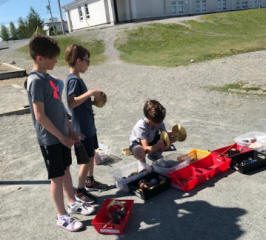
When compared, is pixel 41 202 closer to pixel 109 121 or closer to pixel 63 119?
pixel 63 119

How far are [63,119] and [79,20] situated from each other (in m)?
43.8

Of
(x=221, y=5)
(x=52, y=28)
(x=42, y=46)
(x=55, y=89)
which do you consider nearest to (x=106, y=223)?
(x=55, y=89)

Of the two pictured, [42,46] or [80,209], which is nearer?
[42,46]

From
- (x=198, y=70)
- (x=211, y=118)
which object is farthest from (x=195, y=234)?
(x=198, y=70)

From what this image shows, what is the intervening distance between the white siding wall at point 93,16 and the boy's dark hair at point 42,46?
37.2 metres

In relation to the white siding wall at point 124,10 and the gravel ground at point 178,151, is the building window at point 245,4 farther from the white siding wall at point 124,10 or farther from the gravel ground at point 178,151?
the gravel ground at point 178,151

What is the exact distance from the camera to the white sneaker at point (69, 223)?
4.11 metres

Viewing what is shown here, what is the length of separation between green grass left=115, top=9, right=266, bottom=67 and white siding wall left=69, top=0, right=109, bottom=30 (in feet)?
39.9

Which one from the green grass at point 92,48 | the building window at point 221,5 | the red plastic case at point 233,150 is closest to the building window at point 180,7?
the building window at point 221,5

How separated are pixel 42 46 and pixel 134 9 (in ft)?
118

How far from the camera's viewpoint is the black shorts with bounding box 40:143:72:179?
151 inches

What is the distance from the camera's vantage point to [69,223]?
13.6 feet

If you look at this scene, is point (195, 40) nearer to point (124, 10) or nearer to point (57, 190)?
point (124, 10)

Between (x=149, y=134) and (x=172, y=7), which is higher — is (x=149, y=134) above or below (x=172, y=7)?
below
